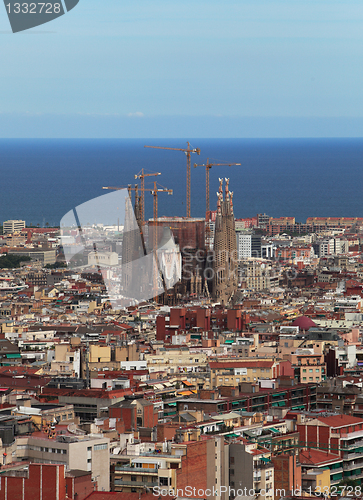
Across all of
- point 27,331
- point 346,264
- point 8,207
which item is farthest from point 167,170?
point 27,331

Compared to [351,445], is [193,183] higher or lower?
higher

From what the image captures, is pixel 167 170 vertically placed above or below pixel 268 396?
above

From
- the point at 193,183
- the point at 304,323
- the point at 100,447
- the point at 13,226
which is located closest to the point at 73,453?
the point at 100,447

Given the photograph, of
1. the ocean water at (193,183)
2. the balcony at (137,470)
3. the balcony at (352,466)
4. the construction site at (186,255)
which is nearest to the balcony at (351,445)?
the balcony at (352,466)

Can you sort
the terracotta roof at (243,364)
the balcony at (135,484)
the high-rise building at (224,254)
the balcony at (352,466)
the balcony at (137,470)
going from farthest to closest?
the high-rise building at (224,254)
the terracotta roof at (243,364)
the balcony at (352,466)
the balcony at (137,470)
the balcony at (135,484)

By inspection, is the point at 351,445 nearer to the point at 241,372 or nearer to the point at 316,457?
the point at 316,457

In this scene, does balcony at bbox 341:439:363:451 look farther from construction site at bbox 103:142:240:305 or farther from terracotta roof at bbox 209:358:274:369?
construction site at bbox 103:142:240:305

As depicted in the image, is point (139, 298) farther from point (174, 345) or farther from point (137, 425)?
point (137, 425)

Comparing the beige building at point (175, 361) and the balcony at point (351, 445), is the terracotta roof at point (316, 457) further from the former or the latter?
the beige building at point (175, 361)
